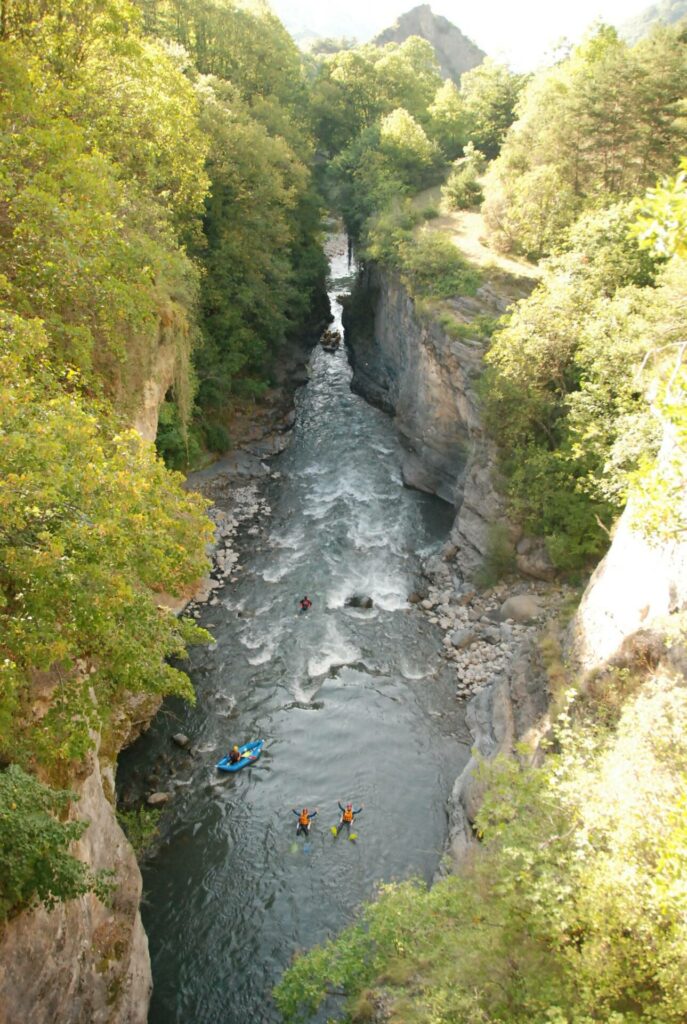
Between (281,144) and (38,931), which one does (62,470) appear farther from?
(281,144)

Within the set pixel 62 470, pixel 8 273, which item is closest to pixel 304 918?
pixel 62 470

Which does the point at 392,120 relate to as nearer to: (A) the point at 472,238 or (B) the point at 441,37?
(A) the point at 472,238

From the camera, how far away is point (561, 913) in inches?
308

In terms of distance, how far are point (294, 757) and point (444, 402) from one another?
17.8 meters

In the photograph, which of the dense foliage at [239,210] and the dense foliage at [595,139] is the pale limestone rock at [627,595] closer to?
the dense foliage at [239,210]

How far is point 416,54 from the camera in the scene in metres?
56.0

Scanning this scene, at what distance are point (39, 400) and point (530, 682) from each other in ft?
45.6

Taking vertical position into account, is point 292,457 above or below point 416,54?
below

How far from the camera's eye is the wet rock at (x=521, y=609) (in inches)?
888

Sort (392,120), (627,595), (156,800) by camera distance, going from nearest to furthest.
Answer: (627,595), (156,800), (392,120)

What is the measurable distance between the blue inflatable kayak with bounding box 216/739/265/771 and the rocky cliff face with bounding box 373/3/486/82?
97.0 metres

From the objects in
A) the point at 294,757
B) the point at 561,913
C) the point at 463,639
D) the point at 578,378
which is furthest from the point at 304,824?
the point at 578,378

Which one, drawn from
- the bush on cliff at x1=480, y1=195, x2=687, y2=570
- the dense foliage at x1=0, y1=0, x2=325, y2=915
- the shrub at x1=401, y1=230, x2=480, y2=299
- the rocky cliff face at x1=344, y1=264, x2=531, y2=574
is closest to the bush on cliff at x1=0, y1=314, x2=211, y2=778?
the dense foliage at x1=0, y1=0, x2=325, y2=915

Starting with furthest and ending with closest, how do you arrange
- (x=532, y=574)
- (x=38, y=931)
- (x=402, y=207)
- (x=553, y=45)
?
(x=553, y=45) < (x=402, y=207) < (x=532, y=574) < (x=38, y=931)
